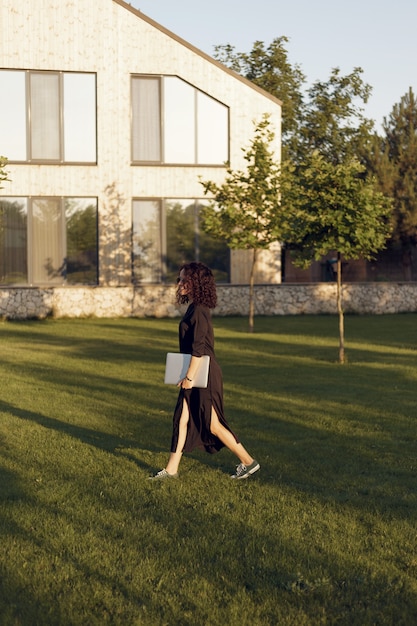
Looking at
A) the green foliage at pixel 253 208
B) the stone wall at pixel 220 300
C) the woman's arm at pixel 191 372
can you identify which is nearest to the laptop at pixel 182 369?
the woman's arm at pixel 191 372

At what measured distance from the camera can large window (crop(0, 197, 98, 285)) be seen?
34000 mm

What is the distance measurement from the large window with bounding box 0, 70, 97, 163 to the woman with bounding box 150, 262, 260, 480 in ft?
87.2

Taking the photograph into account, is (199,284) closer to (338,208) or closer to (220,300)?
(338,208)

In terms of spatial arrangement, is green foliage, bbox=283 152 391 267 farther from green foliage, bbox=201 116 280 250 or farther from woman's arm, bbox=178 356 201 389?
woman's arm, bbox=178 356 201 389

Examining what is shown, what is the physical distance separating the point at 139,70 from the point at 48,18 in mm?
3620

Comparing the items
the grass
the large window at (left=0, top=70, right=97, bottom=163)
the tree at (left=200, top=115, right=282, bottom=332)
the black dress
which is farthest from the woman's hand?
the large window at (left=0, top=70, right=97, bottom=163)

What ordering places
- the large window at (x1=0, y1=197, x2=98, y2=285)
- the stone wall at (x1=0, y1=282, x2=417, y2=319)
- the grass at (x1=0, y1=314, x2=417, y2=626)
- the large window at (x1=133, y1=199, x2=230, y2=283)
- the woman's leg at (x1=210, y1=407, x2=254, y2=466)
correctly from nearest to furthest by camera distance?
the grass at (x1=0, y1=314, x2=417, y2=626), the woman's leg at (x1=210, y1=407, x2=254, y2=466), the stone wall at (x1=0, y1=282, x2=417, y2=319), the large window at (x1=0, y1=197, x2=98, y2=285), the large window at (x1=133, y1=199, x2=230, y2=283)

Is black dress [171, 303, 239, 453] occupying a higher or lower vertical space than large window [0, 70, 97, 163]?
lower

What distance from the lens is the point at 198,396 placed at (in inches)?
343

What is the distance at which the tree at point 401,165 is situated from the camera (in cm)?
5028

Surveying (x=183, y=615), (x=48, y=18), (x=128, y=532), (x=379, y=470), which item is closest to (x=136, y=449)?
(x=379, y=470)

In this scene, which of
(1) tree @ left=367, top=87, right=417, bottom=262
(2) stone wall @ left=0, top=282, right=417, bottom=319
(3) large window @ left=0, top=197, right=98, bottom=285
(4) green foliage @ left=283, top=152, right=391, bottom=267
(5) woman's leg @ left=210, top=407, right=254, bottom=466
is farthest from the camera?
(1) tree @ left=367, top=87, right=417, bottom=262

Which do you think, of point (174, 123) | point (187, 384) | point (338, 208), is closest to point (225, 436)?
point (187, 384)

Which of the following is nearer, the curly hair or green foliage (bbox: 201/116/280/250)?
the curly hair
